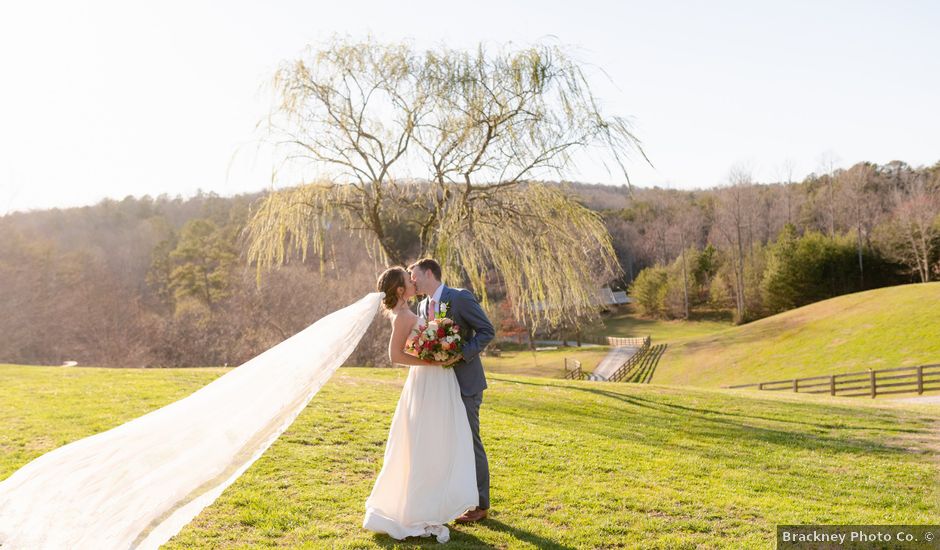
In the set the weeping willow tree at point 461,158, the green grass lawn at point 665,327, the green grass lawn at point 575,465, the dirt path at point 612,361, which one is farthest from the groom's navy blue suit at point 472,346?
the green grass lawn at point 665,327

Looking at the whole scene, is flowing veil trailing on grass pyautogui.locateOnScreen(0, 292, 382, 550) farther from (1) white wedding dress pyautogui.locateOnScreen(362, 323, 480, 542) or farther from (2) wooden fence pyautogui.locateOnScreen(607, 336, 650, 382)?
(2) wooden fence pyautogui.locateOnScreen(607, 336, 650, 382)

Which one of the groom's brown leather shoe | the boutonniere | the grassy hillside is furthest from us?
the grassy hillside

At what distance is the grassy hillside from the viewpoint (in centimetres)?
3547

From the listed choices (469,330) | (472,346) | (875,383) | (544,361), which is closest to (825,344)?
(875,383)

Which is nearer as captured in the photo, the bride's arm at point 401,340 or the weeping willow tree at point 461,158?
the bride's arm at point 401,340

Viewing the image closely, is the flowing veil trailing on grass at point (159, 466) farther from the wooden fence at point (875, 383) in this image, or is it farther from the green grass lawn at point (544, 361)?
the green grass lawn at point (544, 361)

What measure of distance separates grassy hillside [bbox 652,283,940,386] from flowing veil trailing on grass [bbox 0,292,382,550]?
35.2 meters

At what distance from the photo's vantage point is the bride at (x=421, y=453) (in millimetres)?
5160

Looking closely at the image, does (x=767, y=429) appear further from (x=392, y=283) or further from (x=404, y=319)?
(x=392, y=283)

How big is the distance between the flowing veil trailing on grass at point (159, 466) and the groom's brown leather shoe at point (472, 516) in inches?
65.4

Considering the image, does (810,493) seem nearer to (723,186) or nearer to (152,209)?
(152,209)

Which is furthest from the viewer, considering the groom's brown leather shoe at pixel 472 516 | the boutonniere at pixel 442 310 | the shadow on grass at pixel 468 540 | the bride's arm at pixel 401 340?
the groom's brown leather shoe at pixel 472 516

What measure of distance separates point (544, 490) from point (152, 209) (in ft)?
197

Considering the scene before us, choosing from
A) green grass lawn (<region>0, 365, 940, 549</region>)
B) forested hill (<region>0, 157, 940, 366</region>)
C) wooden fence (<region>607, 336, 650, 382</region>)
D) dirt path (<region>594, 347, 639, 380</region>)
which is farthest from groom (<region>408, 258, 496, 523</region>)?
dirt path (<region>594, 347, 639, 380</region>)
